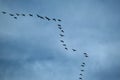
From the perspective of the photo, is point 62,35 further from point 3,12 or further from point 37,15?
point 3,12

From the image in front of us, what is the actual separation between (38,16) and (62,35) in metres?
11.4

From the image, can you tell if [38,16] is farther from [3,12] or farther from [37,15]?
[3,12]

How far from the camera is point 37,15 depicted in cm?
5988

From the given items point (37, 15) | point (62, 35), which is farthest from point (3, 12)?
point (62, 35)

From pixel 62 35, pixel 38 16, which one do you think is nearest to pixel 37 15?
pixel 38 16

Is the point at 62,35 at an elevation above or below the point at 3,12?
below

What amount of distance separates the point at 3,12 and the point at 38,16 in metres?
12.7

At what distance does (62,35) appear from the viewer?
205 ft

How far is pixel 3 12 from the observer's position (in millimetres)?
59656

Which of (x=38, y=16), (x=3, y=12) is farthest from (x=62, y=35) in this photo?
(x=3, y=12)

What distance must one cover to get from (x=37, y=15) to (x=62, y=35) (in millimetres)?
11894

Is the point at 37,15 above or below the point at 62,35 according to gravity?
above

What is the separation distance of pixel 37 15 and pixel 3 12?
1234 cm

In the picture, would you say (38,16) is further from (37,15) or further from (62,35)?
(62,35)
